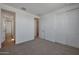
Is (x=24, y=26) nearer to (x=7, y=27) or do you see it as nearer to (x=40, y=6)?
(x=7, y=27)

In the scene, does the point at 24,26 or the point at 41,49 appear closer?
the point at 41,49

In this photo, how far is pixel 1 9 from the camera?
8.83 feet

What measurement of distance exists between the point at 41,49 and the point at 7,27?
994 mm

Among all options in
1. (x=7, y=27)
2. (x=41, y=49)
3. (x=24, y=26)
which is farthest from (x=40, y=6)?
(x=41, y=49)

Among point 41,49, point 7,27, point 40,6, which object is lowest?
point 41,49

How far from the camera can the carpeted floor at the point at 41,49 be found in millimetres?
2756

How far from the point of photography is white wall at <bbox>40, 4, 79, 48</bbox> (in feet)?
9.25

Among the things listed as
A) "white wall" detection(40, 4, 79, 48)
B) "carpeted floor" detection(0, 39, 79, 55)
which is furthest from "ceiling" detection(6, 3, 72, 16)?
"carpeted floor" detection(0, 39, 79, 55)

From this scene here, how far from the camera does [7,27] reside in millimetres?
2846

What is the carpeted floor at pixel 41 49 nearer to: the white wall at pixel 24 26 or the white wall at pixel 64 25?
the white wall at pixel 64 25

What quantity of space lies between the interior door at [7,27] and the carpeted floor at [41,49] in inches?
6.5

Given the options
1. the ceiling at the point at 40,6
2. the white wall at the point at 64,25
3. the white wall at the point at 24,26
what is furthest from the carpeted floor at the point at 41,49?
the ceiling at the point at 40,6

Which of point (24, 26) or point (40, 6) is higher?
point (40, 6)
